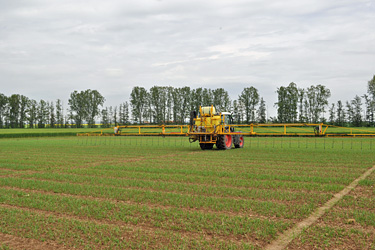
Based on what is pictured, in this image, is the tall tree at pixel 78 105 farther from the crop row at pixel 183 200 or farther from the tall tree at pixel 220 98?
the crop row at pixel 183 200

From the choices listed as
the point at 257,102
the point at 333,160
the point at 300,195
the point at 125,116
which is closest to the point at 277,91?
the point at 257,102

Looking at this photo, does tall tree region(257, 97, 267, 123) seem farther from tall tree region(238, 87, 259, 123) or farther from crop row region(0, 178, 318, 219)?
crop row region(0, 178, 318, 219)

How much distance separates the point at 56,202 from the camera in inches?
354

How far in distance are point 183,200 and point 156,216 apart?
60.5 inches

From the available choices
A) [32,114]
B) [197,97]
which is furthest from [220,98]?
[32,114]

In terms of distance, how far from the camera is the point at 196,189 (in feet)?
34.7

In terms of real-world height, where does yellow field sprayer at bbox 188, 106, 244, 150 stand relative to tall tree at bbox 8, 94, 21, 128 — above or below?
below

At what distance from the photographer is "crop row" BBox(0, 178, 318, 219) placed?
26.5 feet

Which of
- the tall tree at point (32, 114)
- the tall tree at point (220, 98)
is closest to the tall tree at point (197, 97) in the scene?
the tall tree at point (220, 98)

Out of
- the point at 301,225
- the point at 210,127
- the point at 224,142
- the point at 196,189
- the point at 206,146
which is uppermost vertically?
the point at 210,127

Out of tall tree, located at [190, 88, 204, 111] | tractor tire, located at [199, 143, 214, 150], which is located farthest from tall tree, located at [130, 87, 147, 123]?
tractor tire, located at [199, 143, 214, 150]

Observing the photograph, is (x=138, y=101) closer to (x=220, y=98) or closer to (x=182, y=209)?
(x=220, y=98)

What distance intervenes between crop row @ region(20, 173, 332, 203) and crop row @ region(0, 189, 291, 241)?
6.98 ft

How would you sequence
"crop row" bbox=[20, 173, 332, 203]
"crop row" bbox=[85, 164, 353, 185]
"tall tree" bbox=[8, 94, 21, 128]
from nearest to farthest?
"crop row" bbox=[20, 173, 332, 203] < "crop row" bbox=[85, 164, 353, 185] < "tall tree" bbox=[8, 94, 21, 128]
